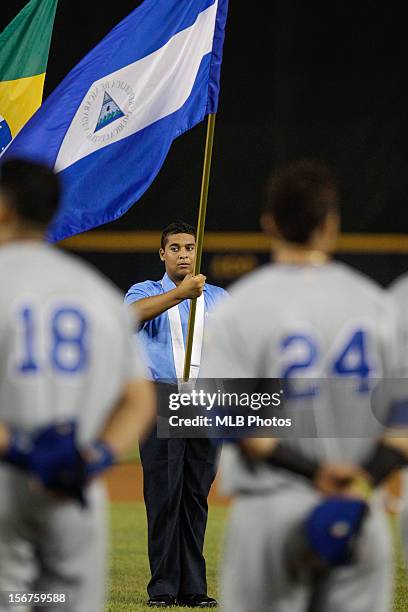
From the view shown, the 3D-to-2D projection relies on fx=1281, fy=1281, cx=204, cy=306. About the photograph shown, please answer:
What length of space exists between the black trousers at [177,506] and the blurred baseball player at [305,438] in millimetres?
3115

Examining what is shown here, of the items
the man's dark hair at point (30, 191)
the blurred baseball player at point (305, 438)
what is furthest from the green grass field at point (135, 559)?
the man's dark hair at point (30, 191)

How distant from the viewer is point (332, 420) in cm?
311

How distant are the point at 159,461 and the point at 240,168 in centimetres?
1200

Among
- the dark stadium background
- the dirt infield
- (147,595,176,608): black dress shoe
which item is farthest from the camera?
the dark stadium background

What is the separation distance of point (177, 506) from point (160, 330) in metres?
0.88

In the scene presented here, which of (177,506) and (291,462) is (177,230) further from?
(291,462)

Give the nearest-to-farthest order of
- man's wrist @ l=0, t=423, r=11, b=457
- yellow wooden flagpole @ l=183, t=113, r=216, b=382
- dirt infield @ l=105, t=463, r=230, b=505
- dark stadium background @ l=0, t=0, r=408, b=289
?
1. man's wrist @ l=0, t=423, r=11, b=457
2. yellow wooden flagpole @ l=183, t=113, r=216, b=382
3. dirt infield @ l=105, t=463, r=230, b=505
4. dark stadium background @ l=0, t=0, r=408, b=289

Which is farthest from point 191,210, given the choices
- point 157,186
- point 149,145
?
point 149,145

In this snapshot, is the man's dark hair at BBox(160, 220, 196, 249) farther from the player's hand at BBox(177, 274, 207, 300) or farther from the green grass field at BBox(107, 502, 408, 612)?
the green grass field at BBox(107, 502, 408, 612)

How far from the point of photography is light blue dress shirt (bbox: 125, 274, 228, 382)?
6.34 metres

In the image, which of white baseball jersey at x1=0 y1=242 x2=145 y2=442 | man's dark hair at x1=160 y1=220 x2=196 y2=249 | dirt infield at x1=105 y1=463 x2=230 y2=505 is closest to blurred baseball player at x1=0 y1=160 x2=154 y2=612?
white baseball jersey at x1=0 y1=242 x2=145 y2=442

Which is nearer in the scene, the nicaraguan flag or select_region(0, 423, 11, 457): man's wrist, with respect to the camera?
select_region(0, 423, 11, 457): man's wrist

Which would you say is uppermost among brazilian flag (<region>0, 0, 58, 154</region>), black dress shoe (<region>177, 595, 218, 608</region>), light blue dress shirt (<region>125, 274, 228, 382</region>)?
brazilian flag (<region>0, 0, 58, 154</region>)

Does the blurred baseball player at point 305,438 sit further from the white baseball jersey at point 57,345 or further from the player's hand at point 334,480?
the white baseball jersey at point 57,345
